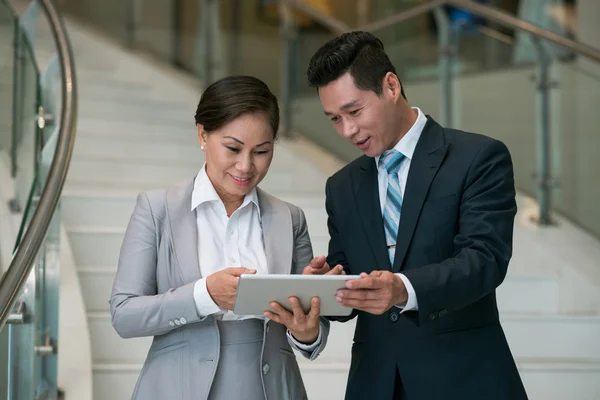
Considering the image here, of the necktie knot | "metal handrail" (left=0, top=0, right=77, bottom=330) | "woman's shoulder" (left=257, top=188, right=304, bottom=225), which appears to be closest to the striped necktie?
the necktie knot

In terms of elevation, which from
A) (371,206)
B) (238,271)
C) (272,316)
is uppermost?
(371,206)

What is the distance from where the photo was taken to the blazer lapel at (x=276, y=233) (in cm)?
229

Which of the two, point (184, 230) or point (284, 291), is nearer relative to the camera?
point (284, 291)

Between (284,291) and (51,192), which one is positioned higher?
(51,192)

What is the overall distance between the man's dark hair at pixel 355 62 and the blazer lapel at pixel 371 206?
0.72 ft

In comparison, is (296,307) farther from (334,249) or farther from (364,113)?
(364,113)

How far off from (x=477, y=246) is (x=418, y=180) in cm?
25

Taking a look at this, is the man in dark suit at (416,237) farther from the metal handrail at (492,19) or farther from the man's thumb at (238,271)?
the metal handrail at (492,19)

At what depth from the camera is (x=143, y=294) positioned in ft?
7.13

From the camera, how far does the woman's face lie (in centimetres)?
223

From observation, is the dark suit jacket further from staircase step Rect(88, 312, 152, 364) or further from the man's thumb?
staircase step Rect(88, 312, 152, 364)

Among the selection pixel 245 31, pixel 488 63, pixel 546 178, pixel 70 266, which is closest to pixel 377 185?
pixel 70 266

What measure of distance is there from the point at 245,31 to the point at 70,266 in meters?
3.97

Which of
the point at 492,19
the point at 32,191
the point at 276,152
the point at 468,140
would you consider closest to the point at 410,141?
the point at 468,140
